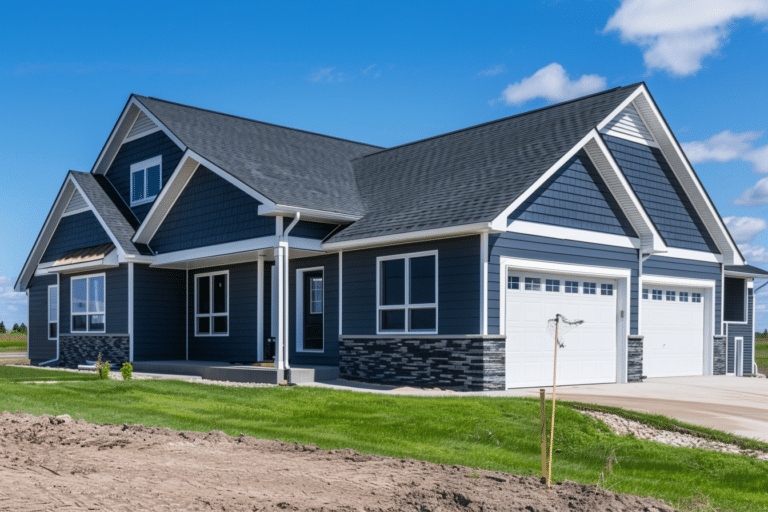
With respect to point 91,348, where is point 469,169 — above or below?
above

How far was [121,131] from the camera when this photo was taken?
23.2 meters

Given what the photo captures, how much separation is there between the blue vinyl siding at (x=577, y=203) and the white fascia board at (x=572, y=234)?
0.09m

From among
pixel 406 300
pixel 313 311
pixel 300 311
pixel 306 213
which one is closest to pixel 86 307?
pixel 300 311

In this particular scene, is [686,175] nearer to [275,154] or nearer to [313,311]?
[313,311]

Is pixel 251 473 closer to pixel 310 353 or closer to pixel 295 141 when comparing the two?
pixel 310 353

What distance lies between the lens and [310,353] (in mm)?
18672

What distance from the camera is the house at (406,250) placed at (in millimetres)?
15328

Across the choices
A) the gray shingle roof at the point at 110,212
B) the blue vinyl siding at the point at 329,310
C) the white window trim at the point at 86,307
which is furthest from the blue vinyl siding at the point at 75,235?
the blue vinyl siding at the point at 329,310

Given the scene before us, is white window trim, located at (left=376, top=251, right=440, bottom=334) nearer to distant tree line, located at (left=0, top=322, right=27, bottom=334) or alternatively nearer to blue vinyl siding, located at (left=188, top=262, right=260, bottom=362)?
blue vinyl siding, located at (left=188, top=262, right=260, bottom=362)

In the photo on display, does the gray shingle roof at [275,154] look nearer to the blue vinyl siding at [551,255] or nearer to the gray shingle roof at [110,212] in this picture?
the gray shingle roof at [110,212]

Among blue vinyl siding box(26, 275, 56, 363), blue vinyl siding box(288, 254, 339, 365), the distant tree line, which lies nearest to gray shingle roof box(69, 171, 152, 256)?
blue vinyl siding box(26, 275, 56, 363)

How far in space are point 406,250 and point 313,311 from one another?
12.9ft

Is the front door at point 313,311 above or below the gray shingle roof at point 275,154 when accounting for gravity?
below

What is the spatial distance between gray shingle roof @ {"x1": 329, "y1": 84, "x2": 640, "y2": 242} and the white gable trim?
6254 mm
